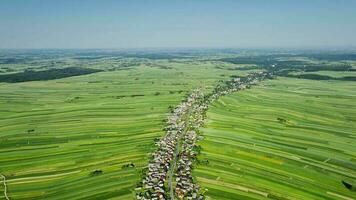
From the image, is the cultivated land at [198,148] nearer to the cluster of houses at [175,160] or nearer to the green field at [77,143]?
the green field at [77,143]

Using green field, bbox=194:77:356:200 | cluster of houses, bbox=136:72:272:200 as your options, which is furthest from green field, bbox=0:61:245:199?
green field, bbox=194:77:356:200

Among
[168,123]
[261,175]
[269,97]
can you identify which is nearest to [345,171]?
[261,175]

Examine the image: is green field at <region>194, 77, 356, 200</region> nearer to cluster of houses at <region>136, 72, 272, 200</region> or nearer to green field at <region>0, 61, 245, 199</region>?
cluster of houses at <region>136, 72, 272, 200</region>

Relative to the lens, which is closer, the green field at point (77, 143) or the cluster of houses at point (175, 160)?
the cluster of houses at point (175, 160)

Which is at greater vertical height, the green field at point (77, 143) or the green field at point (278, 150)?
the green field at point (278, 150)

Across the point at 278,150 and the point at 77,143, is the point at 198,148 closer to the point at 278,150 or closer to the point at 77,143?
the point at 278,150

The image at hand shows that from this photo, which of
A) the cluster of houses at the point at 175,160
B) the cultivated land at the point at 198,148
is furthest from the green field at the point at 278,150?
the cluster of houses at the point at 175,160

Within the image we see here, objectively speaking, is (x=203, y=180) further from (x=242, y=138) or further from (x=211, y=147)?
(x=242, y=138)
